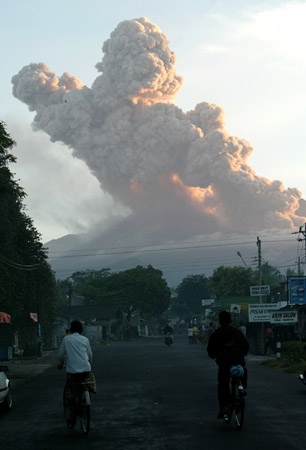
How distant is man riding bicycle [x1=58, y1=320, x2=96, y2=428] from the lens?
11.7 m

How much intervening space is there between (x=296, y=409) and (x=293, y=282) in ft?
109

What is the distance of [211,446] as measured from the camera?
9820mm

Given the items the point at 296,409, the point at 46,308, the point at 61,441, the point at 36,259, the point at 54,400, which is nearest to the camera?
the point at 61,441

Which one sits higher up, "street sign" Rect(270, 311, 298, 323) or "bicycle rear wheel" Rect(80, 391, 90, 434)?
"street sign" Rect(270, 311, 298, 323)

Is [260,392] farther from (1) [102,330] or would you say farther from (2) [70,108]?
(2) [70,108]

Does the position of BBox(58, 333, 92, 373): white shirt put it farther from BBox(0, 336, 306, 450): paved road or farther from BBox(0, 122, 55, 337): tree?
BBox(0, 122, 55, 337): tree

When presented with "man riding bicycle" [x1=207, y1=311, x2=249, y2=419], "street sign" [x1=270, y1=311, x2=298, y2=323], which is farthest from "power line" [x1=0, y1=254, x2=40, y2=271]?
"man riding bicycle" [x1=207, y1=311, x2=249, y2=419]

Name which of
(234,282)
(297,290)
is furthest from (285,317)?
(234,282)

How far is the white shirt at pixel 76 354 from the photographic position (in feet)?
38.8

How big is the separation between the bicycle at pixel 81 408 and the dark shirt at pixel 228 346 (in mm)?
2194

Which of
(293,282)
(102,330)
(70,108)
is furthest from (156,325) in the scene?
(293,282)

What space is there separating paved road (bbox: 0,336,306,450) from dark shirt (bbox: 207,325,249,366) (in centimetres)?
112

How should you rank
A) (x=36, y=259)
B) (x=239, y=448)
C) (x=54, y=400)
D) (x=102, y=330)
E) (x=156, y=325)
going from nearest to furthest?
(x=239, y=448), (x=54, y=400), (x=36, y=259), (x=102, y=330), (x=156, y=325)

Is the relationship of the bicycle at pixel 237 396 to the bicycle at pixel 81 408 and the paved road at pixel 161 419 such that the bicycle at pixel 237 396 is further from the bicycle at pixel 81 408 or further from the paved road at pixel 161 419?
the bicycle at pixel 81 408
